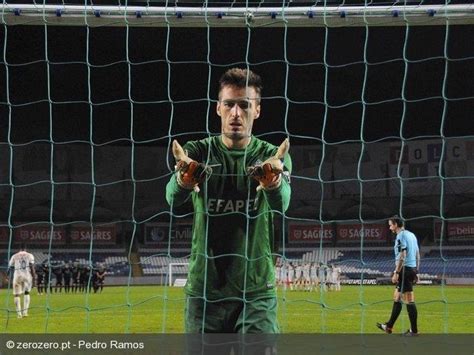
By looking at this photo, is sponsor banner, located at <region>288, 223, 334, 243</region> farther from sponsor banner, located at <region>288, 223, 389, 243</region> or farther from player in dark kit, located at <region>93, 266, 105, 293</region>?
player in dark kit, located at <region>93, 266, 105, 293</region>

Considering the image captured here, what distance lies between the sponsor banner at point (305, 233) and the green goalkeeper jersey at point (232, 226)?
14.3 meters

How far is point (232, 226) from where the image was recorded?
3133 millimetres

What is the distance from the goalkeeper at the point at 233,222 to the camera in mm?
3016

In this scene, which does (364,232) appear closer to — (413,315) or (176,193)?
(413,315)

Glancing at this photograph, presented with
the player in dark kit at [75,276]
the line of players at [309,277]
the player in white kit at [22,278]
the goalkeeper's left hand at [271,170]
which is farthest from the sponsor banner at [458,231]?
the goalkeeper's left hand at [271,170]

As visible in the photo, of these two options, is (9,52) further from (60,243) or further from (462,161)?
(462,161)

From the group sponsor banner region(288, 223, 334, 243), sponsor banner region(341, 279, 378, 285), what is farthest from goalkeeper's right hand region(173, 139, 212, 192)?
sponsor banner region(288, 223, 334, 243)

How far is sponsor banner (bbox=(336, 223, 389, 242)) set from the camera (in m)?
19.1

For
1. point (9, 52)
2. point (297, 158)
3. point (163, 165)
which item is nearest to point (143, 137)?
point (163, 165)

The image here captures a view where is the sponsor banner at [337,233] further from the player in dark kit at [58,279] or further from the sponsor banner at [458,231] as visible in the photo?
the player in dark kit at [58,279]

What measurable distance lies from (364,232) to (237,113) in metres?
17.3

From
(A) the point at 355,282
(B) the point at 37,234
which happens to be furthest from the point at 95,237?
(A) the point at 355,282

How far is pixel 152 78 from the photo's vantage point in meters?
13.9

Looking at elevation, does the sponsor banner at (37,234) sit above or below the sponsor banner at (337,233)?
below
